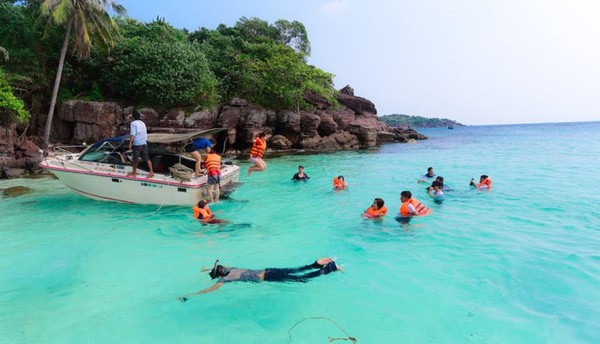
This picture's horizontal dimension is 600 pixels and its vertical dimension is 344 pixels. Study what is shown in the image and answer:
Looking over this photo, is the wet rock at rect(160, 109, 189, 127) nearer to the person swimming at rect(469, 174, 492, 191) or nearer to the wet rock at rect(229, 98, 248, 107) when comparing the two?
the wet rock at rect(229, 98, 248, 107)

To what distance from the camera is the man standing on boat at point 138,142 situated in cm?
1019

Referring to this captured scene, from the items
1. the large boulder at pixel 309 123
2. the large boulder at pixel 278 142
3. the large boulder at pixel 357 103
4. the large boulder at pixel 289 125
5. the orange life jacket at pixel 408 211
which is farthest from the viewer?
the large boulder at pixel 357 103

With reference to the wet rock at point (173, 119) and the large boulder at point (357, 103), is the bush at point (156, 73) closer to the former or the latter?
the wet rock at point (173, 119)

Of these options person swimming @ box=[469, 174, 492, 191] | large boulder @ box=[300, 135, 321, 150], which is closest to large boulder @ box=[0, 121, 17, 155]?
large boulder @ box=[300, 135, 321, 150]

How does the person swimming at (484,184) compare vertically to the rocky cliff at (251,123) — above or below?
below

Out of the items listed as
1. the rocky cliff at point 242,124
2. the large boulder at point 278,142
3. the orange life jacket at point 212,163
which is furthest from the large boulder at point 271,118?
the orange life jacket at point 212,163

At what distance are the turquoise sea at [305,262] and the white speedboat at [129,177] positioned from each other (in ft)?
1.55

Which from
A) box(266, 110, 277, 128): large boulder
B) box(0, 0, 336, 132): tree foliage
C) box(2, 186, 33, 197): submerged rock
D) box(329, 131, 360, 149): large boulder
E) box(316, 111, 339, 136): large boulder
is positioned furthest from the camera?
box(316, 111, 339, 136): large boulder

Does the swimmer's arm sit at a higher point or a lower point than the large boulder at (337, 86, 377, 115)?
lower

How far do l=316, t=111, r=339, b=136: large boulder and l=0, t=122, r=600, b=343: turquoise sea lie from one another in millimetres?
20393

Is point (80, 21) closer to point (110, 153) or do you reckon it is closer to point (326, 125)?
point (110, 153)

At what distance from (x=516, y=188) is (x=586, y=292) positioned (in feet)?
31.1

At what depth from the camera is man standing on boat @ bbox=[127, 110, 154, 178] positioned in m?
10.2

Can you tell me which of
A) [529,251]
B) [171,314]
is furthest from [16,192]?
[529,251]
